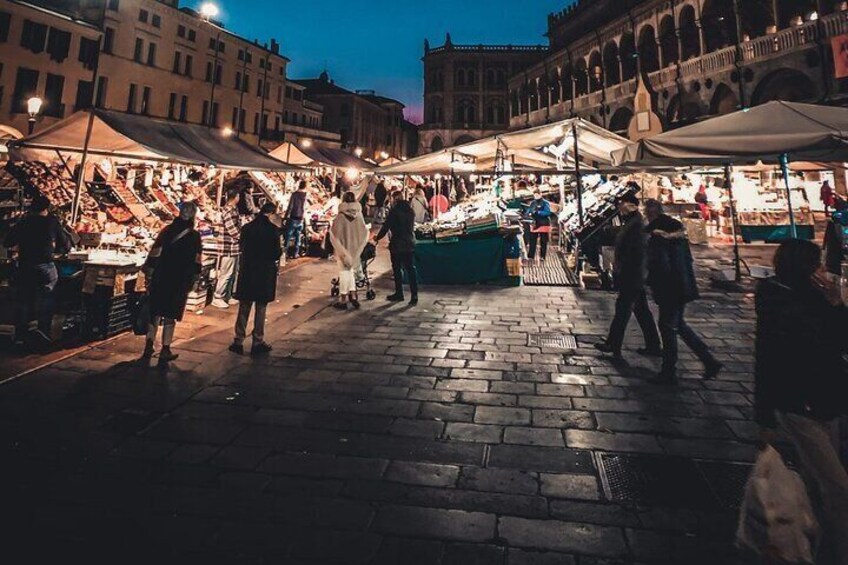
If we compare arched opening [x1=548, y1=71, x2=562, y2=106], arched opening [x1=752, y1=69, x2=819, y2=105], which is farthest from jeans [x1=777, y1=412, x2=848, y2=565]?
arched opening [x1=548, y1=71, x2=562, y2=106]

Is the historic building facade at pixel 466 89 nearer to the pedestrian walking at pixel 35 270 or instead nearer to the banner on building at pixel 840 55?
the banner on building at pixel 840 55

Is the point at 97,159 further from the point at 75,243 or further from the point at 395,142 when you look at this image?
the point at 395,142

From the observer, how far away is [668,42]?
28.2 meters

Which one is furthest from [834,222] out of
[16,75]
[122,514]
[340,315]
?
[16,75]

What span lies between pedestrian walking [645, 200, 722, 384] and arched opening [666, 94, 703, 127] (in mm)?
24984

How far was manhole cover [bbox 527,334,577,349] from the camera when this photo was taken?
5.86 m

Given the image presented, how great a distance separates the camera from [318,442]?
11.2 feet

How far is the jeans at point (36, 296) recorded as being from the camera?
5.51 m

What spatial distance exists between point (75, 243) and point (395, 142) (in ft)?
240

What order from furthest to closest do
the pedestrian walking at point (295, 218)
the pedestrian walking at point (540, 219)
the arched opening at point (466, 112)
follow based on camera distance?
the arched opening at point (466, 112), the pedestrian walking at point (295, 218), the pedestrian walking at point (540, 219)

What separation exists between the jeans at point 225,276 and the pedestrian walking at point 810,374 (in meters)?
8.08

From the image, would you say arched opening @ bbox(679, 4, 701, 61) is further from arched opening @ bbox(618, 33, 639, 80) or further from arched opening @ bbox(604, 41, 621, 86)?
arched opening @ bbox(604, 41, 621, 86)

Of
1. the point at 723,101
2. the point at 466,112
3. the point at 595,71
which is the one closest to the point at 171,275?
the point at 723,101

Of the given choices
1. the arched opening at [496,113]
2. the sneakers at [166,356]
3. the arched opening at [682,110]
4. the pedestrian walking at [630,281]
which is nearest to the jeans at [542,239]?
the pedestrian walking at [630,281]
